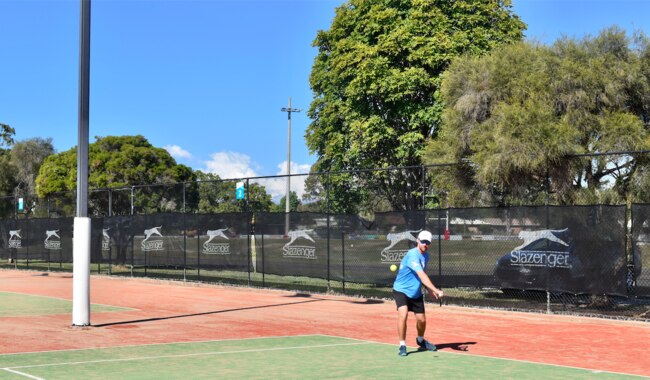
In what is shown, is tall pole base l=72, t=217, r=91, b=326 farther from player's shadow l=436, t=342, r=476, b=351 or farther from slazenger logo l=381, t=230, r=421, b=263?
slazenger logo l=381, t=230, r=421, b=263

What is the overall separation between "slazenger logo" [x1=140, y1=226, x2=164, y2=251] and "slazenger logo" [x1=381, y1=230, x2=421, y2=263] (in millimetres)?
10651

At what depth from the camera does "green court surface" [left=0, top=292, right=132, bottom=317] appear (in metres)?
19.0

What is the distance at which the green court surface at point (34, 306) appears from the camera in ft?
62.3

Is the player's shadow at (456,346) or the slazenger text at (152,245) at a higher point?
the slazenger text at (152,245)

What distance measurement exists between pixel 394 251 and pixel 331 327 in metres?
4.79

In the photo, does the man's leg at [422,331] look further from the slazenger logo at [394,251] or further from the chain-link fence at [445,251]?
the slazenger logo at [394,251]

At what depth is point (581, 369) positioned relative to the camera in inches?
441

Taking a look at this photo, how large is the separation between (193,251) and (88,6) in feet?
43.4

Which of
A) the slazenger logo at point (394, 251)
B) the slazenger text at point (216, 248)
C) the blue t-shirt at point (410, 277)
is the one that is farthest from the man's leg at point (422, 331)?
the slazenger text at point (216, 248)

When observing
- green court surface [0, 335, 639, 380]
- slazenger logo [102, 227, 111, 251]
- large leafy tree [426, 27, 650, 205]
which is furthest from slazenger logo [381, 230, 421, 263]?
slazenger logo [102, 227, 111, 251]

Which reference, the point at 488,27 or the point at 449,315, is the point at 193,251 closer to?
the point at 449,315

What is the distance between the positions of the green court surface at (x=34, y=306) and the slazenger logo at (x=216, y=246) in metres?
5.46

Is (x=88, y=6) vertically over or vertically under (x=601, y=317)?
over

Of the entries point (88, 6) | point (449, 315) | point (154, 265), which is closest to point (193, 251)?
point (154, 265)
